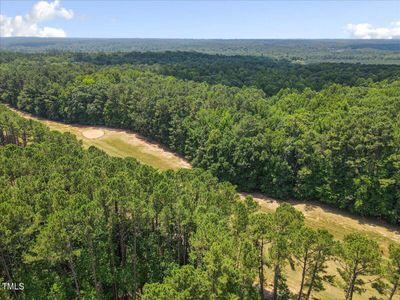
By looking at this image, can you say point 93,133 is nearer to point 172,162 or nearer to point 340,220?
point 172,162

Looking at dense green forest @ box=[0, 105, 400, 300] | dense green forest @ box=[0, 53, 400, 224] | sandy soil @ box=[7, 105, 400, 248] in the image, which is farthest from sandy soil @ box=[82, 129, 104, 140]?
dense green forest @ box=[0, 105, 400, 300]

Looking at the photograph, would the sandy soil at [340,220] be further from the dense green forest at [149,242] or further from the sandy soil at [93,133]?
the sandy soil at [93,133]

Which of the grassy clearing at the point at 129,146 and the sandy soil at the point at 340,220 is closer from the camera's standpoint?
the sandy soil at the point at 340,220

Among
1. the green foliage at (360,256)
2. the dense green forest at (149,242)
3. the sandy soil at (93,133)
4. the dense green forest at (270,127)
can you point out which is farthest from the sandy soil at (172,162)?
the green foliage at (360,256)

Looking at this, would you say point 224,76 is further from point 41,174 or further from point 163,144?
point 41,174

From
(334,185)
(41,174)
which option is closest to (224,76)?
(334,185)

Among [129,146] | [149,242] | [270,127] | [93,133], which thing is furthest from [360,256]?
[93,133]

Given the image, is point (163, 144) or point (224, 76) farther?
point (224, 76)
